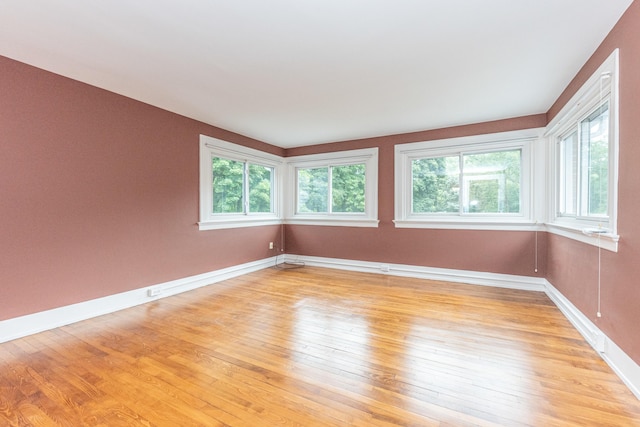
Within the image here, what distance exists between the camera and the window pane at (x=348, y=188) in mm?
4980

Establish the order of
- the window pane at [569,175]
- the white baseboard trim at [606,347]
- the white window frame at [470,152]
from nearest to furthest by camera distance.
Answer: the white baseboard trim at [606,347] < the window pane at [569,175] < the white window frame at [470,152]

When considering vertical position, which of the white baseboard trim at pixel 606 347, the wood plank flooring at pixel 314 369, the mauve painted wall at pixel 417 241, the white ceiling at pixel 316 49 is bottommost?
the wood plank flooring at pixel 314 369

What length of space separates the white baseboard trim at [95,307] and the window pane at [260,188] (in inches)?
A: 51.5

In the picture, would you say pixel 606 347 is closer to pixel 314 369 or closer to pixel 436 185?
pixel 314 369

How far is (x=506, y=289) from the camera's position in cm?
373

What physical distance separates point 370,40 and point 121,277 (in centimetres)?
332

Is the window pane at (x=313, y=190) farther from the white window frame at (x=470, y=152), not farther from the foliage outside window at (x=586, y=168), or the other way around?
the foliage outside window at (x=586, y=168)

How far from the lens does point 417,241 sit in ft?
14.5

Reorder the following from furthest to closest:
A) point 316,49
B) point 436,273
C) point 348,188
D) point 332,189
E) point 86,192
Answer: point 332,189 → point 348,188 → point 436,273 → point 86,192 → point 316,49

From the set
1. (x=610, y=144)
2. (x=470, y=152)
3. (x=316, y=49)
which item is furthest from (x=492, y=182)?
(x=316, y=49)

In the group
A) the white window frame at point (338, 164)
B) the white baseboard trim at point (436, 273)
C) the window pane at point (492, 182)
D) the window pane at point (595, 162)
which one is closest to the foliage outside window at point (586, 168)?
the window pane at point (595, 162)

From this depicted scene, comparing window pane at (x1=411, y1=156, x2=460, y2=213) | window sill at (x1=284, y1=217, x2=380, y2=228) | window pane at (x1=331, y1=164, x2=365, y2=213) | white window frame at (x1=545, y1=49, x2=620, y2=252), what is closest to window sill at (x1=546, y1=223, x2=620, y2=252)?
white window frame at (x1=545, y1=49, x2=620, y2=252)

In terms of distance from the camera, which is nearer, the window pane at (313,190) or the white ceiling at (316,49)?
the white ceiling at (316,49)

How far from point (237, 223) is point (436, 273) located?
3.18m
